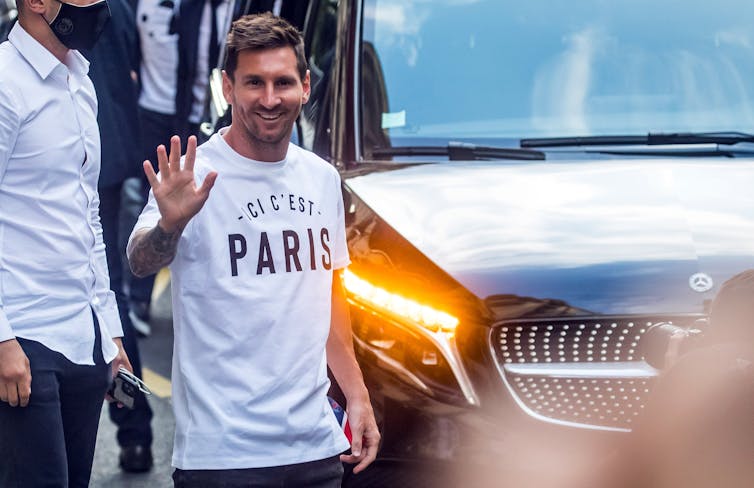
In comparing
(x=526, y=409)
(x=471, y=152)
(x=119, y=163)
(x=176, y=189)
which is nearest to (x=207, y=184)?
(x=176, y=189)

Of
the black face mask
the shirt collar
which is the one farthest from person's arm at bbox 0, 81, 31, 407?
the black face mask

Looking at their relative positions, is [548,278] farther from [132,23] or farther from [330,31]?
[132,23]

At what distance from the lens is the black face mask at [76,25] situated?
140 inches

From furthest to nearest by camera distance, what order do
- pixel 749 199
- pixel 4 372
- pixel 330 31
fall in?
pixel 330 31 < pixel 749 199 < pixel 4 372

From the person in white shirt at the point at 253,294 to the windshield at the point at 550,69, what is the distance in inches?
65.4

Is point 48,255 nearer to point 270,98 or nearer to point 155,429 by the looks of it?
point 270,98

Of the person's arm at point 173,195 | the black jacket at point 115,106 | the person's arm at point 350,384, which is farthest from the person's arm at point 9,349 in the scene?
the black jacket at point 115,106

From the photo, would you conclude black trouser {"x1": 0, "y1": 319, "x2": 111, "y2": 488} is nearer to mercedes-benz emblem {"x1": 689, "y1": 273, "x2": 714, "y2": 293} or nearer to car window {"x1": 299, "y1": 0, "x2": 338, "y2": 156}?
mercedes-benz emblem {"x1": 689, "y1": 273, "x2": 714, "y2": 293}

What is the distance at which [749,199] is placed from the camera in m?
4.56

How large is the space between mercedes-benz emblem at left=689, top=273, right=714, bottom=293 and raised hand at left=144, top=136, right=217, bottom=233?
1.52 meters

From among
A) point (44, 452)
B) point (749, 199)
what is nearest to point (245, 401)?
point (44, 452)

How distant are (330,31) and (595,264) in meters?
1.75

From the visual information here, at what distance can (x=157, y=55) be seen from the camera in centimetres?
703

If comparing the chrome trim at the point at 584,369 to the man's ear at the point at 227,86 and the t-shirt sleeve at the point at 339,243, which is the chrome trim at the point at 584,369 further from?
the man's ear at the point at 227,86
